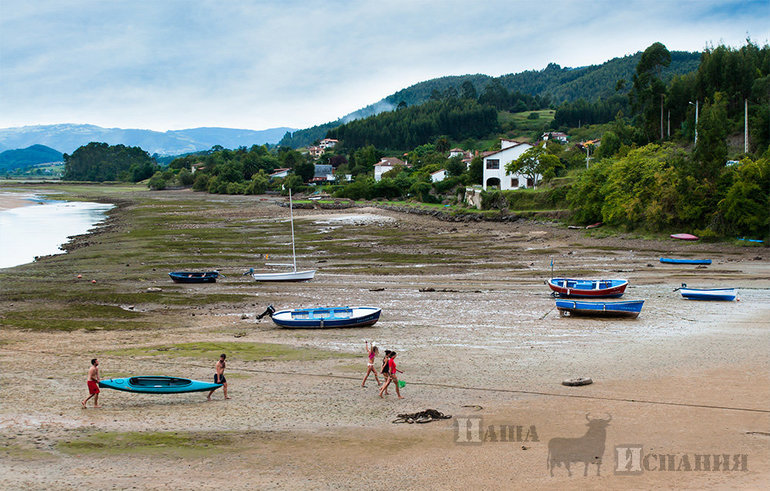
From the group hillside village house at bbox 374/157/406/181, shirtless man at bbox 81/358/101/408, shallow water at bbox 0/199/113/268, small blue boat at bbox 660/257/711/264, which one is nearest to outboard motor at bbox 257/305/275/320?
shirtless man at bbox 81/358/101/408

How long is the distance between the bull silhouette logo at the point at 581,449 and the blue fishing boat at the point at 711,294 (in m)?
18.0

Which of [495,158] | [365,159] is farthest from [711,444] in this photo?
[365,159]

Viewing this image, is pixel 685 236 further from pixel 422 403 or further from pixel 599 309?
pixel 422 403

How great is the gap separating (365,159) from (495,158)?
65.4m

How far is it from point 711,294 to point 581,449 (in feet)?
65.6

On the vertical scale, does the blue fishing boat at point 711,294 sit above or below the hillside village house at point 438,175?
below

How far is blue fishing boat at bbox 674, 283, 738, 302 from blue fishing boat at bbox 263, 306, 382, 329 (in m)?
16.0

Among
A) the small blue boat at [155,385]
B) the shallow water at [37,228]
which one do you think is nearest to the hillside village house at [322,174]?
the shallow water at [37,228]

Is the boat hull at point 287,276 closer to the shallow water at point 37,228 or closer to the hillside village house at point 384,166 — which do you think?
the shallow water at point 37,228

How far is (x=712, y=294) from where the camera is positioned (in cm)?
2991

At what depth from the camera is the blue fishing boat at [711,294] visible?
29.8 meters

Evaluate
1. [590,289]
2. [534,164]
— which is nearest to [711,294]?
[590,289]

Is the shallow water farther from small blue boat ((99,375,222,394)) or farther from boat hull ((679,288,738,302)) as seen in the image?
boat hull ((679,288,738,302))

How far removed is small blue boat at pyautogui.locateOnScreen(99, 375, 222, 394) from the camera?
55.3 ft
